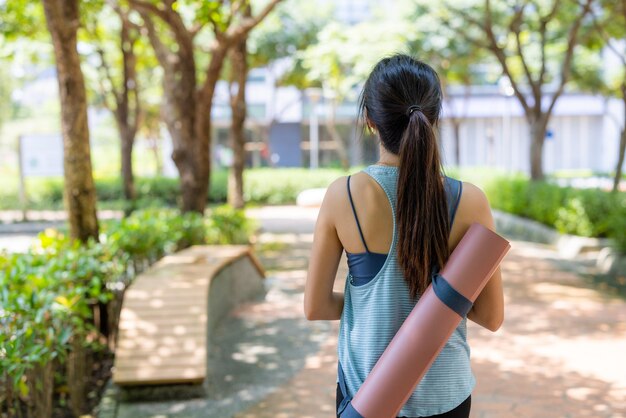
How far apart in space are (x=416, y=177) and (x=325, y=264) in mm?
323

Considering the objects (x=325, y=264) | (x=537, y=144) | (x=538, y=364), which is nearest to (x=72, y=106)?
(x=538, y=364)

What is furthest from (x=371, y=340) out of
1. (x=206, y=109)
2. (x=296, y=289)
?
(x=206, y=109)

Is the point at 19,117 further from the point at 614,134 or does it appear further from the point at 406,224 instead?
the point at 406,224

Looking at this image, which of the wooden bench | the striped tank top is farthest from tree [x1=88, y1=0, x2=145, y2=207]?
the striped tank top

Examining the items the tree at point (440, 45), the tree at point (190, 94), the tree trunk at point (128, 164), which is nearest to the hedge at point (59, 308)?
the tree at point (190, 94)

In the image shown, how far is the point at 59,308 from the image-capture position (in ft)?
15.8

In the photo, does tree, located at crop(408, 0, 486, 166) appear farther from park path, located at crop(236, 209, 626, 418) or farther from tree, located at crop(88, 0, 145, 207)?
park path, located at crop(236, 209, 626, 418)

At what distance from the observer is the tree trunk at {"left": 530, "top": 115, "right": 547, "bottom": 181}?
1755 cm

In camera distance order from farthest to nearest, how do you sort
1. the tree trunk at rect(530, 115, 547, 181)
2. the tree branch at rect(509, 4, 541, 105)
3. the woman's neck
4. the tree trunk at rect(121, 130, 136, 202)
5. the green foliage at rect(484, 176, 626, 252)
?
the tree trunk at rect(121, 130, 136, 202), the tree trunk at rect(530, 115, 547, 181), the tree branch at rect(509, 4, 541, 105), the green foliage at rect(484, 176, 626, 252), the woman's neck

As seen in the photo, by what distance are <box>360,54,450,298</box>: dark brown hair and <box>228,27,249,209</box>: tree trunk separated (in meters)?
13.4

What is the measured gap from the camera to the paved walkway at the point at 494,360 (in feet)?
17.1

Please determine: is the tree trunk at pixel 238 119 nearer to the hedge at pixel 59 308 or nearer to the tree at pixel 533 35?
the tree at pixel 533 35

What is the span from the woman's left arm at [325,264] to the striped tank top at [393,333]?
6 centimetres

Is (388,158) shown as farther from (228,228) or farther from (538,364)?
(228,228)
